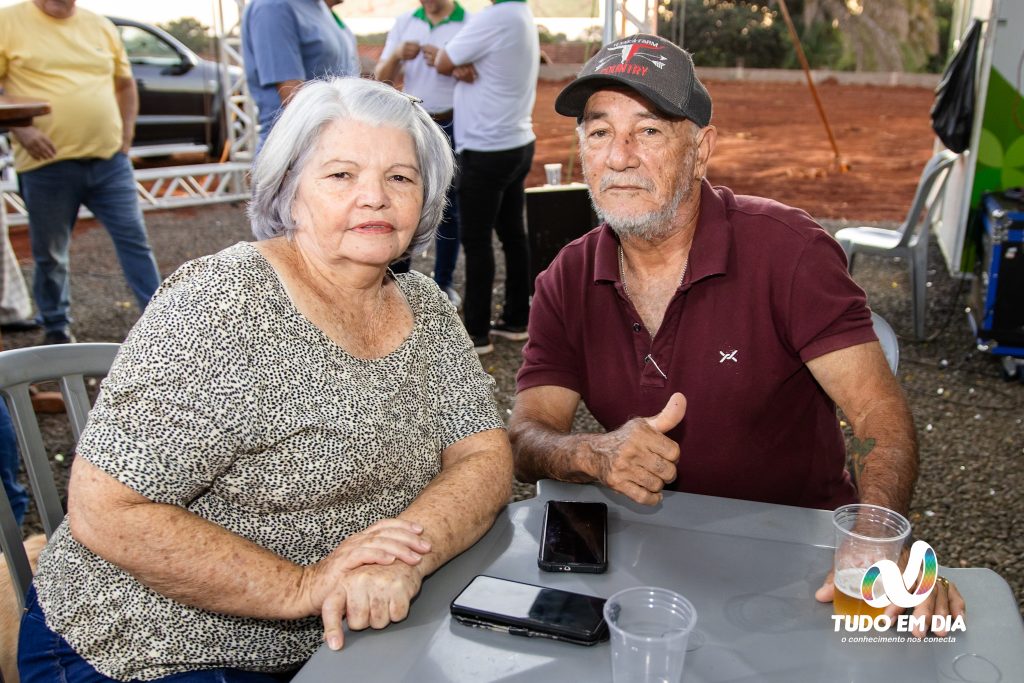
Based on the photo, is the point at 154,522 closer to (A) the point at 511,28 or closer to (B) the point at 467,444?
(B) the point at 467,444

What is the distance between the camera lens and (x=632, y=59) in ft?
6.53

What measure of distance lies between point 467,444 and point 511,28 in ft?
11.6

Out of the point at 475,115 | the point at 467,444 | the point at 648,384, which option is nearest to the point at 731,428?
the point at 648,384

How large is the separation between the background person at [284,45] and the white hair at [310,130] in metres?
2.35

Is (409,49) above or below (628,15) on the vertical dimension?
below

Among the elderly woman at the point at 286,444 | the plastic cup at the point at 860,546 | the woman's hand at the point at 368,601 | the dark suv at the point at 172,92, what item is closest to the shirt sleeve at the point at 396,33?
the elderly woman at the point at 286,444

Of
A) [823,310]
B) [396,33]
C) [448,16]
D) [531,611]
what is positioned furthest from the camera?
[396,33]

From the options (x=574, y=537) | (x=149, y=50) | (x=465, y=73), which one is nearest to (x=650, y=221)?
(x=574, y=537)

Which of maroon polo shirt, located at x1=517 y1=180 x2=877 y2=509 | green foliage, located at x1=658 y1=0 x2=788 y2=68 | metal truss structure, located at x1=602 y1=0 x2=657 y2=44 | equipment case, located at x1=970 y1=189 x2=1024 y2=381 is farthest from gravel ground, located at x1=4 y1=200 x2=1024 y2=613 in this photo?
green foliage, located at x1=658 y1=0 x2=788 y2=68

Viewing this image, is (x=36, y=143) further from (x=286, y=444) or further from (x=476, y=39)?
(x=286, y=444)

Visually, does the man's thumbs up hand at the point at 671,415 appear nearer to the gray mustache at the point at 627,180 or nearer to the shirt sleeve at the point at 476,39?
the gray mustache at the point at 627,180

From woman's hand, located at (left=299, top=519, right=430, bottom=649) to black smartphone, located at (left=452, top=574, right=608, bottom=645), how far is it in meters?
0.10

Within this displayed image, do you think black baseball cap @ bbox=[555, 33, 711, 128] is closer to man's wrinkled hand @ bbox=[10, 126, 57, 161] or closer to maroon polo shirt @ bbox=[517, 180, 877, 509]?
maroon polo shirt @ bbox=[517, 180, 877, 509]

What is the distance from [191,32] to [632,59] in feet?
63.2
